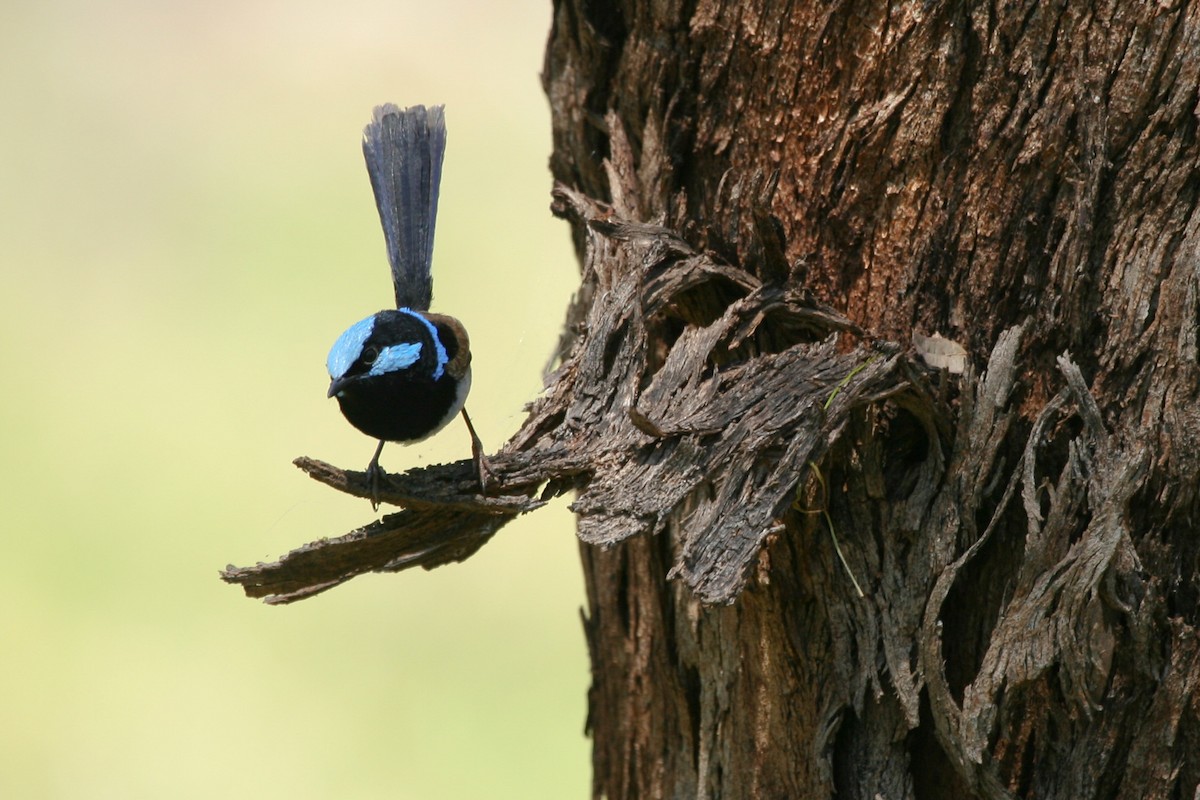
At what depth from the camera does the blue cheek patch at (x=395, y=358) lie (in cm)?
297

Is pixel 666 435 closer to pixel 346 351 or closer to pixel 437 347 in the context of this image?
pixel 346 351

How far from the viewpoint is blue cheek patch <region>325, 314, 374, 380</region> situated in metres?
2.89

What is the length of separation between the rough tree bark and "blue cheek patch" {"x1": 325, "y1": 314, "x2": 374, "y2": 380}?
0.56 m

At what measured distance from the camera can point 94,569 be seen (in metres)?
6.22

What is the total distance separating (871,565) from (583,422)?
0.64m

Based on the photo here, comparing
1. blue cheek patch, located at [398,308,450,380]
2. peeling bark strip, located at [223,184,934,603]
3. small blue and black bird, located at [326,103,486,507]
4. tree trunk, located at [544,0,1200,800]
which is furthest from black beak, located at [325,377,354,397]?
tree trunk, located at [544,0,1200,800]

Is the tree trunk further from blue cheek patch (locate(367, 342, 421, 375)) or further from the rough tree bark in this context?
blue cheek patch (locate(367, 342, 421, 375))

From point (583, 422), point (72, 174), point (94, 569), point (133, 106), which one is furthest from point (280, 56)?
point (583, 422)

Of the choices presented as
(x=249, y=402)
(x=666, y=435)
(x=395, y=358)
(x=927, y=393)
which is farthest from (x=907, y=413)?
(x=249, y=402)

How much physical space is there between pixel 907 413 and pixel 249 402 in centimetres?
506

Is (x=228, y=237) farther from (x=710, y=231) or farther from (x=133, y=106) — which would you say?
(x=710, y=231)

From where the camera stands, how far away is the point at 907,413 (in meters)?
2.47

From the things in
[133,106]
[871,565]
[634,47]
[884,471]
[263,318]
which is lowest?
[871,565]

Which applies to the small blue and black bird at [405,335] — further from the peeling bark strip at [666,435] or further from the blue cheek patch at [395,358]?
the peeling bark strip at [666,435]
